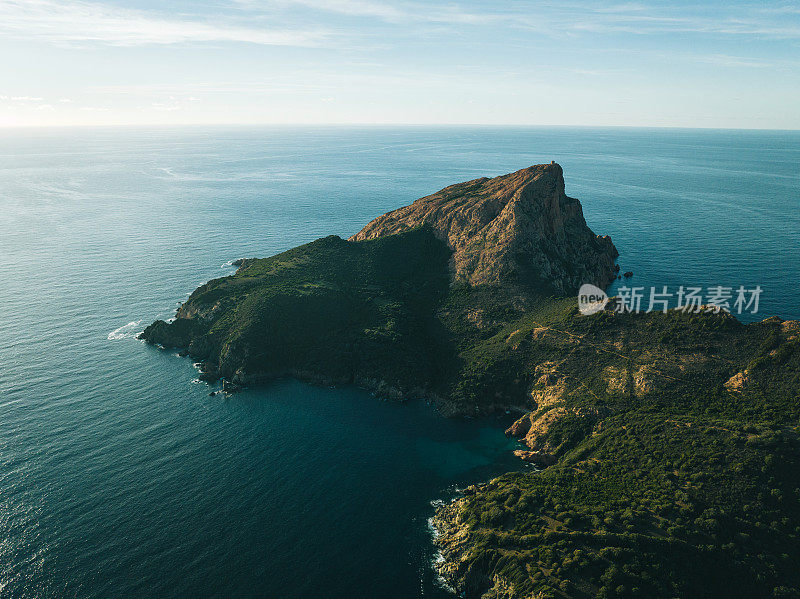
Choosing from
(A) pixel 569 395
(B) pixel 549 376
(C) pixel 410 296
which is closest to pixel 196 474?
(B) pixel 549 376

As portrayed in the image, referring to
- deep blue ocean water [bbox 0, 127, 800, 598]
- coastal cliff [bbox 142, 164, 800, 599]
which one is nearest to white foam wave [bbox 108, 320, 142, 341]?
deep blue ocean water [bbox 0, 127, 800, 598]

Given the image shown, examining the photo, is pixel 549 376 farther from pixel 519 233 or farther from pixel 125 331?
pixel 125 331

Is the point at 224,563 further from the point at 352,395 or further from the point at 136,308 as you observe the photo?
the point at 136,308

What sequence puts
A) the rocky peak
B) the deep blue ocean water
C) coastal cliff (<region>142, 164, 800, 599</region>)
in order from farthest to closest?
the rocky peak, the deep blue ocean water, coastal cliff (<region>142, 164, 800, 599</region>)

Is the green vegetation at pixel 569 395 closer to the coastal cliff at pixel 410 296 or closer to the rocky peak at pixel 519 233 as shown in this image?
the coastal cliff at pixel 410 296

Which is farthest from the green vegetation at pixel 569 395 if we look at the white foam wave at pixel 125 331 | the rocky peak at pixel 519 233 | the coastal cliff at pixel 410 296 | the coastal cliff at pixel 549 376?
the white foam wave at pixel 125 331

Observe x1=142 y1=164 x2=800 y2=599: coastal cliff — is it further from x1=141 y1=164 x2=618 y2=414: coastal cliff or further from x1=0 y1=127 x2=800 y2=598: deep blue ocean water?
x1=0 y1=127 x2=800 y2=598: deep blue ocean water

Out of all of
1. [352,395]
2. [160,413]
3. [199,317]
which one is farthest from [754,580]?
[199,317]
